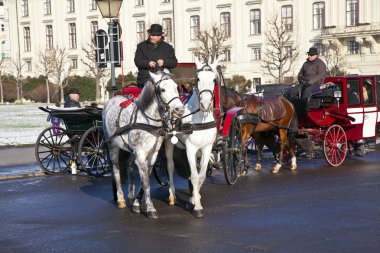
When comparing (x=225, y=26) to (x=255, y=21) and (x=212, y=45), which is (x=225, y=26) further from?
(x=212, y=45)

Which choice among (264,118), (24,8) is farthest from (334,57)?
(264,118)

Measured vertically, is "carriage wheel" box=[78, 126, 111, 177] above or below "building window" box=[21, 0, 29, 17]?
below

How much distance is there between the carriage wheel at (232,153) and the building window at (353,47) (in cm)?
4899

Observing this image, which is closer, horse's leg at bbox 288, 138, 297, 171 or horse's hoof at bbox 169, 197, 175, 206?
horse's hoof at bbox 169, 197, 175, 206

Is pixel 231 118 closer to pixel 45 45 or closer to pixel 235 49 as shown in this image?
pixel 235 49

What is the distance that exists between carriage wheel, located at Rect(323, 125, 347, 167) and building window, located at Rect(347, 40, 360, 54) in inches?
1825

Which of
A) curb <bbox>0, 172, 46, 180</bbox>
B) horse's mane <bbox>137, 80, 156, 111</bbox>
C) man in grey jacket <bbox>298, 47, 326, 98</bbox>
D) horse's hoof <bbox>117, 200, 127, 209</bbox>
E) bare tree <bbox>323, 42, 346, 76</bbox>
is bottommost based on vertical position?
curb <bbox>0, 172, 46, 180</bbox>

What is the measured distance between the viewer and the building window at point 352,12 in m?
58.6

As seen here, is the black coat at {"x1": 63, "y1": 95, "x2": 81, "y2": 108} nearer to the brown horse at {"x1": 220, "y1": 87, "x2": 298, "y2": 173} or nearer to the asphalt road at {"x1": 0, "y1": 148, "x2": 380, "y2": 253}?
the asphalt road at {"x1": 0, "y1": 148, "x2": 380, "y2": 253}

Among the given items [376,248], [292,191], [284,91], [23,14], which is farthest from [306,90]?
[23,14]

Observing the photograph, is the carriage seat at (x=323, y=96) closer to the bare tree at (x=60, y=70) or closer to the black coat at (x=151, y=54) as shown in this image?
the black coat at (x=151, y=54)

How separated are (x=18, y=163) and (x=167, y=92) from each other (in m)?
Answer: 8.29

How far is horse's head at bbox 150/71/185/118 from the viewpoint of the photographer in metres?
8.12

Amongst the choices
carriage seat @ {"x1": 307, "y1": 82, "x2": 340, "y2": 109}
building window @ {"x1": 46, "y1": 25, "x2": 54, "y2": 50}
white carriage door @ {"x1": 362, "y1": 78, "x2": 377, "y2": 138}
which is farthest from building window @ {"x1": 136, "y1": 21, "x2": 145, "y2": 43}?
carriage seat @ {"x1": 307, "y1": 82, "x2": 340, "y2": 109}
